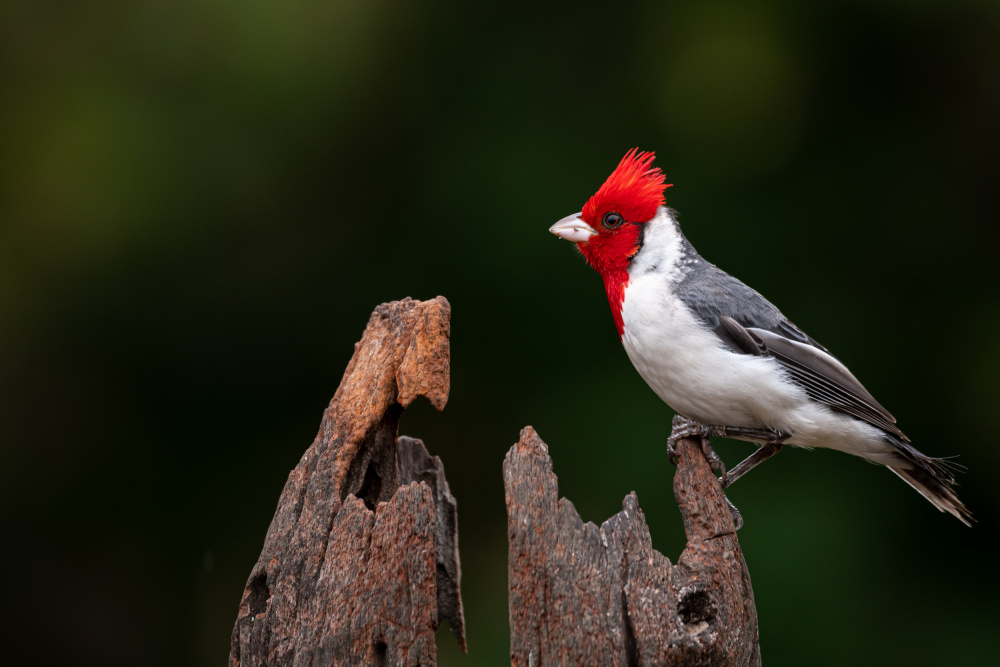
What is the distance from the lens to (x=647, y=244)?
3.47 metres

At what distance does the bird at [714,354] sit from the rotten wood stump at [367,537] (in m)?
0.89

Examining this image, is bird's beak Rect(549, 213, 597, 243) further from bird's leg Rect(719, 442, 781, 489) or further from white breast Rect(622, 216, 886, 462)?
bird's leg Rect(719, 442, 781, 489)

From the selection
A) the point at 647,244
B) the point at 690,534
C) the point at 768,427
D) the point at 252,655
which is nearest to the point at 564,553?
the point at 690,534

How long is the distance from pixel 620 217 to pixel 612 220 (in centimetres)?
3

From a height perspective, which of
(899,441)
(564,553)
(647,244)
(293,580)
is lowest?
(564,553)

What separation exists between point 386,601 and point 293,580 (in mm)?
294

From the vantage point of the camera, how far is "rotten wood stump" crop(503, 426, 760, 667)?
229 cm

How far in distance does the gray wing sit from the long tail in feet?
0.18

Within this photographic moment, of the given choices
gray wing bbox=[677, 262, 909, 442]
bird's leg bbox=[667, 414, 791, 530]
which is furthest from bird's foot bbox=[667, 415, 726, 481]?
gray wing bbox=[677, 262, 909, 442]

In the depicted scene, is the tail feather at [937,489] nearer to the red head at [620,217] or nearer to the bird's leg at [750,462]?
the bird's leg at [750,462]

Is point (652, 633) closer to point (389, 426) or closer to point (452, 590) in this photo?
point (452, 590)

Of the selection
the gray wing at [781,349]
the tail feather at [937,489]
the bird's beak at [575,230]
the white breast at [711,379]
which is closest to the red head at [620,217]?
the bird's beak at [575,230]

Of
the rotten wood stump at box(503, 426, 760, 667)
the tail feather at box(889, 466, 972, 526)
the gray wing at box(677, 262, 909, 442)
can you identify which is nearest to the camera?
the rotten wood stump at box(503, 426, 760, 667)

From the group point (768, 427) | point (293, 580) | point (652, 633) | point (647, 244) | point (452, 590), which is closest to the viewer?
point (652, 633)
